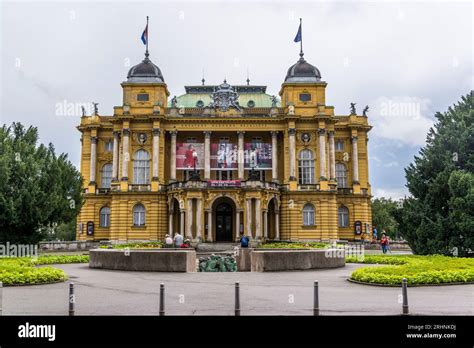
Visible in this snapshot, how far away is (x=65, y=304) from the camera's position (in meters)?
15.4

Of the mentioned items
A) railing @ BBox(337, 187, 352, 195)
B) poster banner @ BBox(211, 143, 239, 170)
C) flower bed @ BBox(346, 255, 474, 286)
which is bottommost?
flower bed @ BBox(346, 255, 474, 286)

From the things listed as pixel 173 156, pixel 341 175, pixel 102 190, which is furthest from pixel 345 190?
pixel 102 190

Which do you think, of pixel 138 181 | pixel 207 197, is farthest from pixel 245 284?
pixel 138 181

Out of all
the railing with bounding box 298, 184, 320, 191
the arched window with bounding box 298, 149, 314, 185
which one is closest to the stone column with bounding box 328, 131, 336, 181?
the arched window with bounding box 298, 149, 314, 185

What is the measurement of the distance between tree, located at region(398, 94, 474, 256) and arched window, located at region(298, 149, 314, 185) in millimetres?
27716

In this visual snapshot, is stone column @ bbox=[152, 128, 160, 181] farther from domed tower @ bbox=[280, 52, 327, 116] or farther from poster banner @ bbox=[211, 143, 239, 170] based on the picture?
domed tower @ bbox=[280, 52, 327, 116]

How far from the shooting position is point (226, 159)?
6356 cm

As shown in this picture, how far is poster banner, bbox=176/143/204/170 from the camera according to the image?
63.4 meters

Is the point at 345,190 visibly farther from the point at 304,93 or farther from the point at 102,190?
the point at 102,190

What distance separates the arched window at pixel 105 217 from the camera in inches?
2547

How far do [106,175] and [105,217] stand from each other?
5.99 meters

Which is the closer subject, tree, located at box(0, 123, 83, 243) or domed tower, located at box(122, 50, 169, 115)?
tree, located at box(0, 123, 83, 243)

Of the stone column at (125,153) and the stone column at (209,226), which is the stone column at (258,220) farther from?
the stone column at (125,153)
